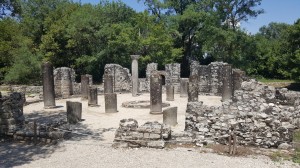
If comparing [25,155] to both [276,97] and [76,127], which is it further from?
[276,97]

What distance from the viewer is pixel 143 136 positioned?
34.9 ft

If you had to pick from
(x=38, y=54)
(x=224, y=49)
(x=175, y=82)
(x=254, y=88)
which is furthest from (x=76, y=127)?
(x=224, y=49)

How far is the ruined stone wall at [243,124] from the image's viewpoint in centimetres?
1009

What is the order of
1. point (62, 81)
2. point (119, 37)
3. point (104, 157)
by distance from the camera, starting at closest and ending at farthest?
point (104, 157) < point (62, 81) < point (119, 37)

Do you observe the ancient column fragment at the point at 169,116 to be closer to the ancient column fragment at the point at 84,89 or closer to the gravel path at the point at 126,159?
the gravel path at the point at 126,159

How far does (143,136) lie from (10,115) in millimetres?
5299

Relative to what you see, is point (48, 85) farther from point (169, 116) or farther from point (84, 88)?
point (169, 116)

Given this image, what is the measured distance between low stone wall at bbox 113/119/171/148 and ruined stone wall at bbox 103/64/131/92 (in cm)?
1800

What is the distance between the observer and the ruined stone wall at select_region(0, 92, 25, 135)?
464 inches

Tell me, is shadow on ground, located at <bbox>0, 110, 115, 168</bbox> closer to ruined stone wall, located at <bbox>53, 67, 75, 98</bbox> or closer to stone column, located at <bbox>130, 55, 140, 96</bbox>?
stone column, located at <bbox>130, 55, 140, 96</bbox>

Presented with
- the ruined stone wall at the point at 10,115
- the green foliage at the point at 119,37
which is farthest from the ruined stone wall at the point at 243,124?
the green foliage at the point at 119,37

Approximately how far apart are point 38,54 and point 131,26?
398 inches

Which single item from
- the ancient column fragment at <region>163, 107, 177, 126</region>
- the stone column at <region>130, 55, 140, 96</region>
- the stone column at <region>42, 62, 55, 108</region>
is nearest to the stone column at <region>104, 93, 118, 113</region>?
the stone column at <region>42, 62, 55, 108</region>

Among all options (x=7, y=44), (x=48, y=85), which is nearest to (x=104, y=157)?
(x=48, y=85)
